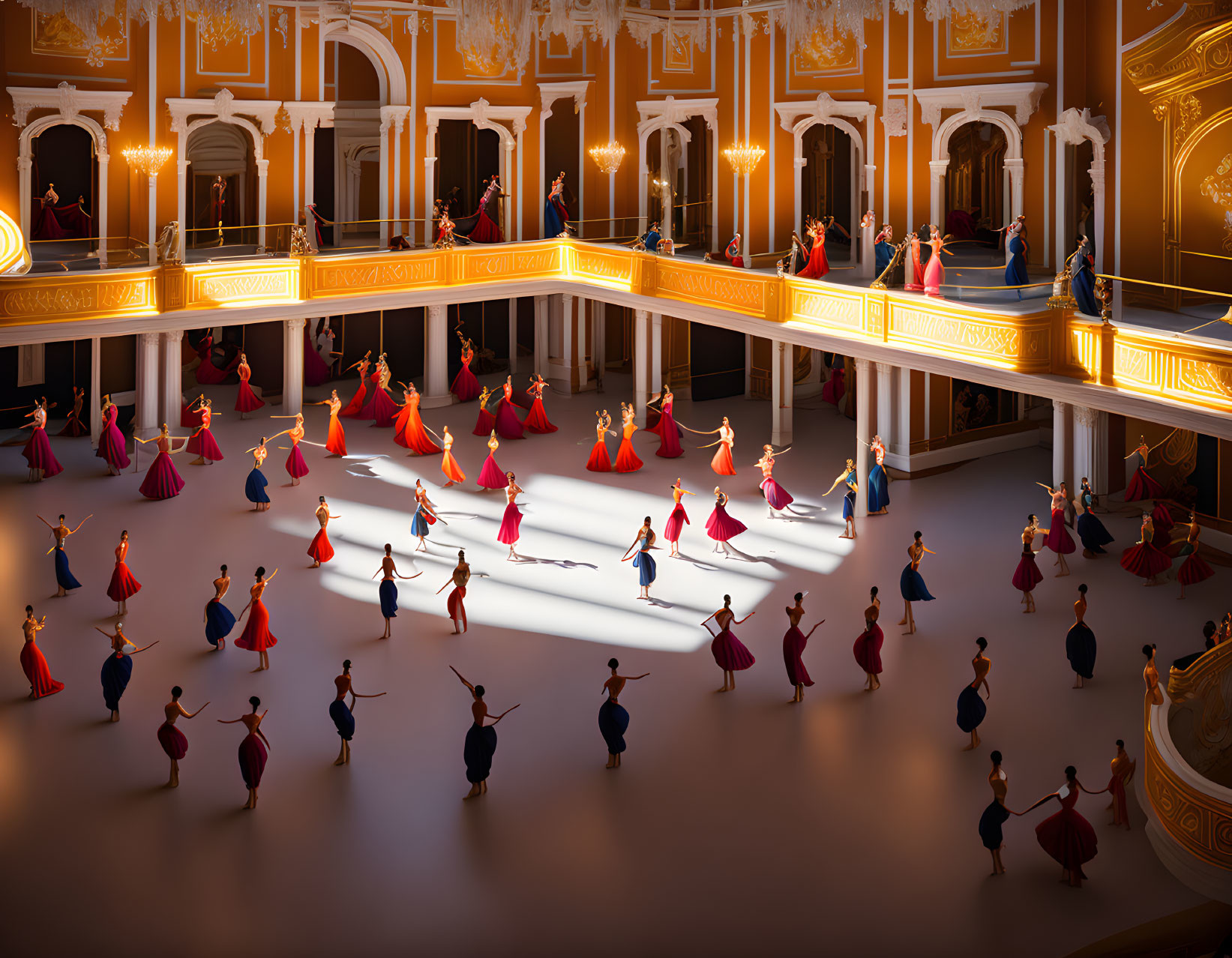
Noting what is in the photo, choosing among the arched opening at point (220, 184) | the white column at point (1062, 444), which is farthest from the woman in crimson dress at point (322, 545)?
the white column at point (1062, 444)

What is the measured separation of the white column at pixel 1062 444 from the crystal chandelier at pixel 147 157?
15.5m

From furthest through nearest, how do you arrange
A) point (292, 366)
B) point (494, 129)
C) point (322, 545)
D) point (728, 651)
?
point (494, 129)
point (292, 366)
point (322, 545)
point (728, 651)

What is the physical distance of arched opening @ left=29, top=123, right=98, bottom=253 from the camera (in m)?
23.9

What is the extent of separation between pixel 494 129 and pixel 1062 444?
13227 mm

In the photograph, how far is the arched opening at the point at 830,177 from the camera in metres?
28.9

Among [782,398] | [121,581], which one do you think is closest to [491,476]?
[782,398]

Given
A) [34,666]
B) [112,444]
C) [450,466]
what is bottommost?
[34,666]

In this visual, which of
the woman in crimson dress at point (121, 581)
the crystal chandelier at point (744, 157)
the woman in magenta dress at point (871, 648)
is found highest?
the crystal chandelier at point (744, 157)

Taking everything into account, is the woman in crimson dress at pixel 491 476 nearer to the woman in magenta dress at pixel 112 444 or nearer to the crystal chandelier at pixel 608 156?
the woman in magenta dress at pixel 112 444

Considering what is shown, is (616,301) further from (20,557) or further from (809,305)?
(20,557)

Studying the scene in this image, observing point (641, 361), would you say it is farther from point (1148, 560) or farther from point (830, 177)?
point (1148, 560)

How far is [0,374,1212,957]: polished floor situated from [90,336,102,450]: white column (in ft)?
A: 8.41

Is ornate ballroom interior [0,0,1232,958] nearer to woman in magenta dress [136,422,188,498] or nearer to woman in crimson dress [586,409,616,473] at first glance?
woman in magenta dress [136,422,188,498]

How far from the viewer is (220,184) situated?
92.5ft
